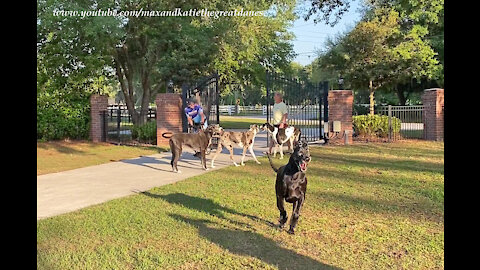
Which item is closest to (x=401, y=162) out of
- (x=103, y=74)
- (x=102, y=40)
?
(x=102, y=40)

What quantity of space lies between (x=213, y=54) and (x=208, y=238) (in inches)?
680

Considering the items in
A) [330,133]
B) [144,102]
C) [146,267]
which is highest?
[144,102]

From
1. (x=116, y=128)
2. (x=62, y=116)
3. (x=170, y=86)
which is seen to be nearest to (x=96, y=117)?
(x=116, y=128)

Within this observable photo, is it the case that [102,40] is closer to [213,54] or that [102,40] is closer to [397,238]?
[213,54]

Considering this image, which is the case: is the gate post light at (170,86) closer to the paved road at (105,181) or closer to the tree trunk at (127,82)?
the tree trunk at (127,82)

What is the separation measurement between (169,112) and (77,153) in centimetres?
351

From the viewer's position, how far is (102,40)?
56.0 feet

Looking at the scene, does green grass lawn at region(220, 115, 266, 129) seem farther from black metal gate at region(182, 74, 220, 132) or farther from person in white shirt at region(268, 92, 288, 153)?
person in white shirt at region(268, 92, 288, 153)

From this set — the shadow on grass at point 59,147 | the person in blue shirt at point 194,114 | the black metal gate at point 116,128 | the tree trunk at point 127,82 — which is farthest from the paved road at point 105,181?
the tree trunk at point 127,82

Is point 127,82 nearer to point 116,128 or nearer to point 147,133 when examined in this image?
point 116,128

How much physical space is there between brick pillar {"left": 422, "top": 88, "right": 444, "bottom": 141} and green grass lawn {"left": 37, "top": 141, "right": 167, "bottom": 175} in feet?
34.9

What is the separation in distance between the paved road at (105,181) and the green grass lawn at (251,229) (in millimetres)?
476

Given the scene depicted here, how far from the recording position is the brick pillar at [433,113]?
1673cm

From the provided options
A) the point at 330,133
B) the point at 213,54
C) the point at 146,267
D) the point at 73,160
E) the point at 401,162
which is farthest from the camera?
the point at 213,54
